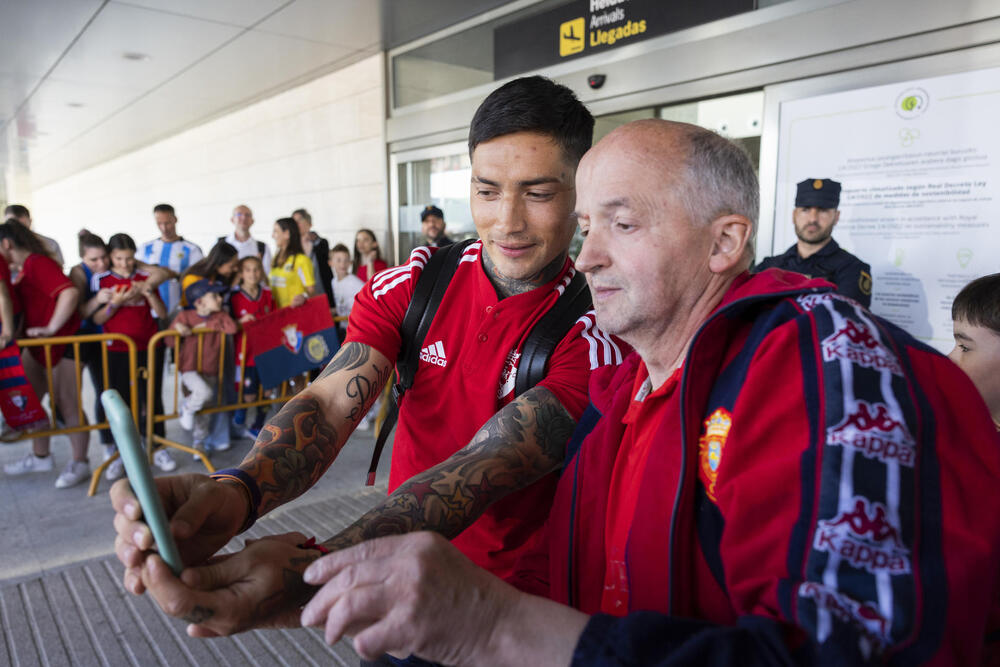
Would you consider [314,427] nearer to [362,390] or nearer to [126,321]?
[362,390]

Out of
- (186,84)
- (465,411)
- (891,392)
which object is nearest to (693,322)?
(891,392)

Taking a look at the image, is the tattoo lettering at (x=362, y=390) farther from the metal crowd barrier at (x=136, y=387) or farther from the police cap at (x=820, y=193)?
the metal crowd barrier at (x=136, y=387)

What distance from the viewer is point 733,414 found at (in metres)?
0.86

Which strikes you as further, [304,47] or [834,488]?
[304,47]

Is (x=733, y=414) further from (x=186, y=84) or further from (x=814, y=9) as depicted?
(x=186, y=84)

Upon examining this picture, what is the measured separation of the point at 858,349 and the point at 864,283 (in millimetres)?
3211

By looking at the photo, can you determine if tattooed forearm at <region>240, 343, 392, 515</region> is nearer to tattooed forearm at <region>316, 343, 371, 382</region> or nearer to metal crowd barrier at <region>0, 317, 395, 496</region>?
tattooed forearm at <region>316, 343, 371, 382</region>

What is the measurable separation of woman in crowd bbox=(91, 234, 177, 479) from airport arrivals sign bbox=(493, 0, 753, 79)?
143 inches

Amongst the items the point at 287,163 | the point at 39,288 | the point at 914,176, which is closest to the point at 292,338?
the point at 39,288

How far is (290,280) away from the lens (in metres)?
6.25

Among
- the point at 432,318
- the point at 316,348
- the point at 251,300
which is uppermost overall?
the point at 432,318

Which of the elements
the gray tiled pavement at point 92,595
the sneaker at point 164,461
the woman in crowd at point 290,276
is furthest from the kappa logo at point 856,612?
the woman in crowd at point 290,276

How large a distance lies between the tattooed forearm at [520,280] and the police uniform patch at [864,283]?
2630 mm

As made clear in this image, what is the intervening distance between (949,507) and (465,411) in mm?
987
